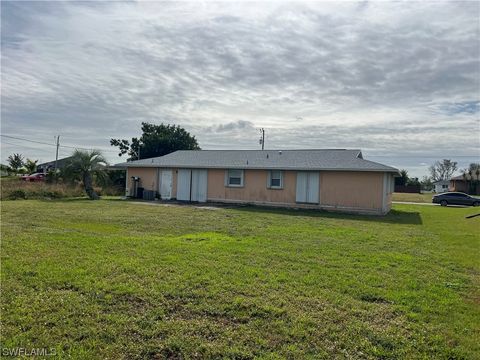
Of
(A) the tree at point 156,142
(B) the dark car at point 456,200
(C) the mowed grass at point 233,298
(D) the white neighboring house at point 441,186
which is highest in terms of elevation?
(A) the tree at point 156,142

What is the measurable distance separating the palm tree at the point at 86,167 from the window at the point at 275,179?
1151 cm

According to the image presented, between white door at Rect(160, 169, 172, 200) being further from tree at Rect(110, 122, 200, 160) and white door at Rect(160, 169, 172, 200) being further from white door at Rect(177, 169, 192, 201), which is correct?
tree at Rect(110, 122, 200, 160)

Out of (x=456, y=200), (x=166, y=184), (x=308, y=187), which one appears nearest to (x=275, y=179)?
(x=308, y=187)

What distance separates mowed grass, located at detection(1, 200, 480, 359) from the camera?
3.81m

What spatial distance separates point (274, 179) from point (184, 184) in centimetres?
604

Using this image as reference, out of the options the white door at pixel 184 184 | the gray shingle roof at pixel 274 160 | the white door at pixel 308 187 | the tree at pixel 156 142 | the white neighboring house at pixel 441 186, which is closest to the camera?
the gray shingle roof at pixel 274 160

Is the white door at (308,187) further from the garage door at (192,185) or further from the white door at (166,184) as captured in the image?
the white door at (166,184)

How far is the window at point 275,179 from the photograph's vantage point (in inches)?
855

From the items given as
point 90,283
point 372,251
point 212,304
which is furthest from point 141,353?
point 372,251

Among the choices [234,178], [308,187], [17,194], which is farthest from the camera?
[234,178]

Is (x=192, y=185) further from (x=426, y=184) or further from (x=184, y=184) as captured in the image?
(x=426, y=184)

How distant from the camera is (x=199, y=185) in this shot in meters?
24.0

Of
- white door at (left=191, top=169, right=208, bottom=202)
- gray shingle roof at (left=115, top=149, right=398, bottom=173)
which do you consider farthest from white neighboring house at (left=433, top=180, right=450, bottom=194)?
white door at (left=191, top=169, right=208, bottom=202)

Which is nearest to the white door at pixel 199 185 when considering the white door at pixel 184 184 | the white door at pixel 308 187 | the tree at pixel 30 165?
the white door at pixel 184 184
